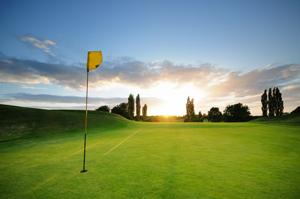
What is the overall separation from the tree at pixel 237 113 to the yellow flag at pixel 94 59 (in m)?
102

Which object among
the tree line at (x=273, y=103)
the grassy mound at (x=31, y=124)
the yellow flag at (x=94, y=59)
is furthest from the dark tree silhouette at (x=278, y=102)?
the yellow flag at (x=94, y=59)

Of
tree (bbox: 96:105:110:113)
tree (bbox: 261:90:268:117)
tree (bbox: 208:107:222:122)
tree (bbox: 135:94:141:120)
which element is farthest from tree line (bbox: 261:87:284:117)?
tree (bbox: 96:105:110:113)

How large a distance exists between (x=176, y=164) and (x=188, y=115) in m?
91.3

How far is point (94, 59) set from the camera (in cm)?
733

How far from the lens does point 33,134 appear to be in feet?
69.2

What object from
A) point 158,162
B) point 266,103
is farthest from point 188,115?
point 158,162

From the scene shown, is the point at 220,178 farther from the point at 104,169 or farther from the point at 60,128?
the point at 60,128

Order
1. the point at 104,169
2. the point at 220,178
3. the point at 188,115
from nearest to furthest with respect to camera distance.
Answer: the point at 220,178 → the point at 104,169 → the point at 188,115

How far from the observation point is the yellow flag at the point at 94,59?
727cm

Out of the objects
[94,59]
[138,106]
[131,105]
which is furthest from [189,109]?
[94,59]

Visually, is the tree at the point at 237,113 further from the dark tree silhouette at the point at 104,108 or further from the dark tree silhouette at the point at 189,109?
the dark tree silhouette at the point at 104,108

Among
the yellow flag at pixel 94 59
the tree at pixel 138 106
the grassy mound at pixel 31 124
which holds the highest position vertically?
the tree at pixel 138 106

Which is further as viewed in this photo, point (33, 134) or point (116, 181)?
point (33, 134)

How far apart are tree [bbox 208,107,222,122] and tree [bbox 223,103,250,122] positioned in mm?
3344
